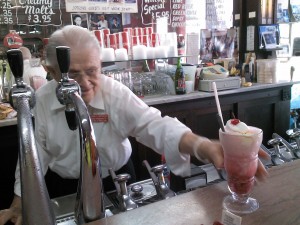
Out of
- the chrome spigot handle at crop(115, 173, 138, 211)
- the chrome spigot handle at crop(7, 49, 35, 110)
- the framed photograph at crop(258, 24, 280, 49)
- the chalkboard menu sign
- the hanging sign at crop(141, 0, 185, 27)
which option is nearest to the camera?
the chrome spigot handle at crop(7, 49, 35, 110)

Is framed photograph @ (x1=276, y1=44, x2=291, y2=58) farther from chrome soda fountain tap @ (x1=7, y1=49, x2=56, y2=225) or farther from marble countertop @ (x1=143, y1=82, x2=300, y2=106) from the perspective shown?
chrome soda fountain tap @ (x1=7, y1=49, x2=56, y2=225)

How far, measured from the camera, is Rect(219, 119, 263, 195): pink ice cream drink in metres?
0.83

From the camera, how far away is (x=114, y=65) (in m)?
2.93

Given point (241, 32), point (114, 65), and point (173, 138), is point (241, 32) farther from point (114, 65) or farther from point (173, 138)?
point (173, 138)

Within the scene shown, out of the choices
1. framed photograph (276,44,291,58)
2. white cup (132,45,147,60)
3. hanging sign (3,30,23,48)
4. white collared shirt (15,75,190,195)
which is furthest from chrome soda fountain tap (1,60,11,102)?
framed photograph (276,44,291,58)

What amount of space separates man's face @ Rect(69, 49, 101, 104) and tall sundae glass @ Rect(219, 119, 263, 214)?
0.83 metres

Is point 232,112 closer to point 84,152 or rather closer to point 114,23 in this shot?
point 114,23

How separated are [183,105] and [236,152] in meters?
2.08

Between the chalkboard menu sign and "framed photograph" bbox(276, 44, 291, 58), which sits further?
"framed photograph" bbox(276, 44, 291, 58)

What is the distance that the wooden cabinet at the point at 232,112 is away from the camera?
2.85 m

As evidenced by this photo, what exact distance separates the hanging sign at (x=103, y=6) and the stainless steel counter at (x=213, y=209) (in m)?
2.43

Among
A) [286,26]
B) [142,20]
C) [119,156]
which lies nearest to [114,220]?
[119,156]

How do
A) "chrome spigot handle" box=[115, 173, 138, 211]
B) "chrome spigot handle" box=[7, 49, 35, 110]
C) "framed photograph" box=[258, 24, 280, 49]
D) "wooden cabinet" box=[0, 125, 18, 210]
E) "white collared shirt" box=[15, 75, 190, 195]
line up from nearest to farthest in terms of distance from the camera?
1. "chrome spigot handle" box=[7, 49, 35, 110]
2. "chrome spigot handle" box=[115, 173, 138, 211]
3. "white collared shirt" box=[15, 75, 190, 195]
4. "wooden cabinet" box=[0, 125, 18, 210]
5. "framed photograph" box=[258, 24, 280, 49]

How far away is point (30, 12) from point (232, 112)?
2.16 m
